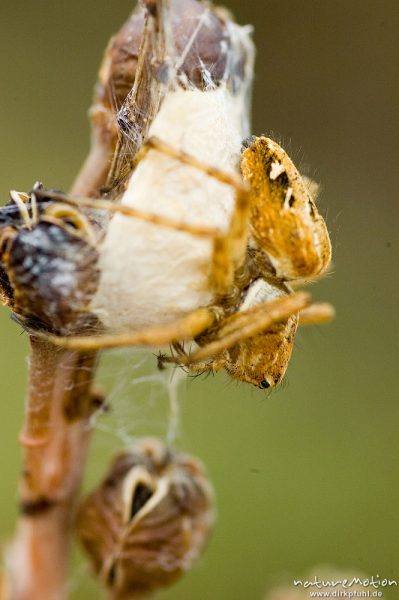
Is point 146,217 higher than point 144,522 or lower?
higher

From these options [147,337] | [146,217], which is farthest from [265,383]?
[146,217]

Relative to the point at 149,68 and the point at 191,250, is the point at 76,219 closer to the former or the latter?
the point at 191,250

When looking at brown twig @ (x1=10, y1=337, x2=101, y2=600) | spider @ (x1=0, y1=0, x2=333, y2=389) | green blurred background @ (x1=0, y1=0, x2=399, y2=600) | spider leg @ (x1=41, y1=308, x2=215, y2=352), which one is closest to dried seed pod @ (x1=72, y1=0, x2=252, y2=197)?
spider @ (x1=0, y1=0, x2=333, y2=389)

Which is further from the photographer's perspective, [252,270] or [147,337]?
[252,270]

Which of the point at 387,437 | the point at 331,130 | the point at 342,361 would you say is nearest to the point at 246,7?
the point at 331,130

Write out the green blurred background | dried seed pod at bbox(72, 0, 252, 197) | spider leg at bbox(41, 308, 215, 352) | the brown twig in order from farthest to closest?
1. the green blurred background
2. the brown twig
3. dried seed pod at bbox(72, 0, 252, 197)
4. spider leg at bbox(41, 308, 215, 352)

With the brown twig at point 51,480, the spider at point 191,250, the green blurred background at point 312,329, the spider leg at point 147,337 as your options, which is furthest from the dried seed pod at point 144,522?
the green blurred background at point 312,329

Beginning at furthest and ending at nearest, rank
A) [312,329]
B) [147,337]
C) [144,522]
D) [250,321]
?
1. [312,329]
2. [144,522]
3. [250,321]
4. [147,337]

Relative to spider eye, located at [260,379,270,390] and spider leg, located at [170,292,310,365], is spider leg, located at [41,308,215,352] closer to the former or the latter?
spider leg, located at [170,292,310,365]

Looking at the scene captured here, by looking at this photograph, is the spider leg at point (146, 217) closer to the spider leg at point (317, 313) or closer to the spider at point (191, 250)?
the spider at point (191, 250)

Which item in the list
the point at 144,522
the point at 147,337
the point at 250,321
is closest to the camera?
the point at 147,337
